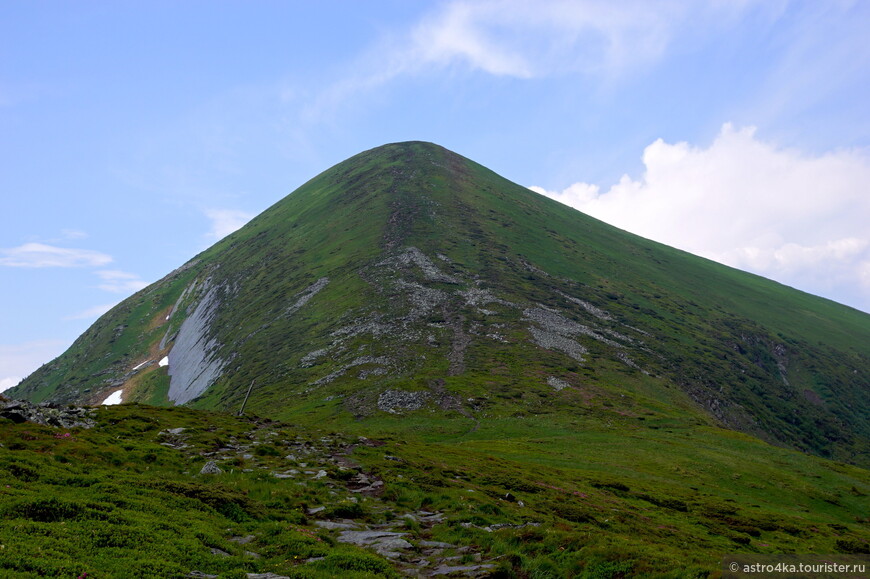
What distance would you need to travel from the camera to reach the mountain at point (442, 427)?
66.2 feet

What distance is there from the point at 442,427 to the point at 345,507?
50753 millimetres

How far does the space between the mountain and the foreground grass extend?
0.16 metres

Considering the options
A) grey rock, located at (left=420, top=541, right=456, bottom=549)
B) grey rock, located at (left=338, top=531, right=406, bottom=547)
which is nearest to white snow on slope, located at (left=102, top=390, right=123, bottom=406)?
grey rock, located at (left=338, top=531, right=406, bottom=547)

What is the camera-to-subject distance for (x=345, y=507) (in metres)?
25.9

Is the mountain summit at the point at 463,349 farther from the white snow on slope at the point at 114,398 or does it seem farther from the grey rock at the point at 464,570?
the grey rock at the point at 464,570

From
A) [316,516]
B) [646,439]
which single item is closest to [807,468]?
[646,439]

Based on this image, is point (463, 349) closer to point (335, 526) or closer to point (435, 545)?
point (335, 526)

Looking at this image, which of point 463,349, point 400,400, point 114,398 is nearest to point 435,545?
point 400,400

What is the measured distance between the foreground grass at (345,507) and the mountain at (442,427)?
159 millimetres

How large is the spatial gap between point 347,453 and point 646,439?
51.4 m

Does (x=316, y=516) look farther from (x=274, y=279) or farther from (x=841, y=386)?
(x=841, y=386)

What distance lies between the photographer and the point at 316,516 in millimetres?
24609

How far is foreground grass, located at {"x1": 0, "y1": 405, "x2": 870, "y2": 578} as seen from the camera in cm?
1733

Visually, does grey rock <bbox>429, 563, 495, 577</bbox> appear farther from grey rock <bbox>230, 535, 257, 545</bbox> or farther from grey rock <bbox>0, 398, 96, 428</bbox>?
grey rock <bbox>0, 398, 96, 428</bbox>
